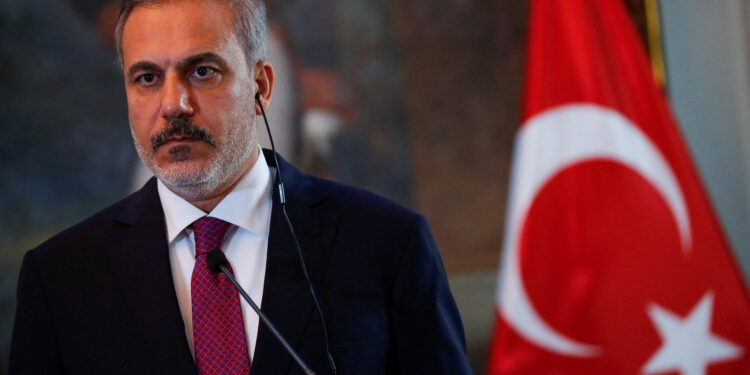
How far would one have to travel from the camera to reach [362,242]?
1.44 m

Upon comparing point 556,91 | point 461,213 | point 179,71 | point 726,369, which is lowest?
point 726,369

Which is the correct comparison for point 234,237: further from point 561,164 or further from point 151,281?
point 561,164

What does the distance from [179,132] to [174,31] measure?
0.20 metres

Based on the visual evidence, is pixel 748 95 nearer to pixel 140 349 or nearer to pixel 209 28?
pixel 209 28

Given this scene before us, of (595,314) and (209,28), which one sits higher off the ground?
(209,28)

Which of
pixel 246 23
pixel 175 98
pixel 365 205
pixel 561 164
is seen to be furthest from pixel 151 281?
pixel 561 164

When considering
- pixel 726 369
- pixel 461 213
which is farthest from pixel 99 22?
pixel 726 369

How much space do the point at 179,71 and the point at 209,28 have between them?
11 cm

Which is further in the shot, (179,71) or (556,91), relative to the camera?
(556,91)

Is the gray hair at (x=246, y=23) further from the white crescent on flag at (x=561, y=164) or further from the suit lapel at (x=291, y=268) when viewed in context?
the white crescent on flag at (x=561, y=164)

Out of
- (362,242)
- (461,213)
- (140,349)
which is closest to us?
(140,349)

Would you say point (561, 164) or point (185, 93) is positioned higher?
Result: point (185, 93)

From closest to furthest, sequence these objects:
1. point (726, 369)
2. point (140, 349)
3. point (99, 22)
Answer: point (140, 349)
point (726, 369)
point (99, 22)

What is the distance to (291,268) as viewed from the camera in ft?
4.54
